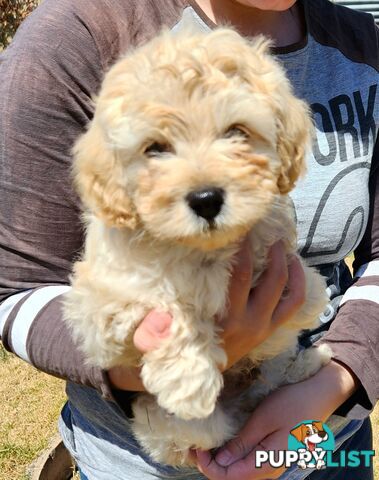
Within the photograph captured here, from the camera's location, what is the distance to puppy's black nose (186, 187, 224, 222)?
74.5 inches

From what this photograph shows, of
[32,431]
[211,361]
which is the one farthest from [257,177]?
[32,431]

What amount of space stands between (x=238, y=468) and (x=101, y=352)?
2.19 feet

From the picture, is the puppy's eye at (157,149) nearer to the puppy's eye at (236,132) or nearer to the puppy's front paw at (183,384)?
the puppy's eye at (236,132)

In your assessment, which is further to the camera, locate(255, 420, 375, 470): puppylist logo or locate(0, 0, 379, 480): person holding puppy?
locate(255, 420, 375, 470): puppylist logo

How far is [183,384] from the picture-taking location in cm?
222

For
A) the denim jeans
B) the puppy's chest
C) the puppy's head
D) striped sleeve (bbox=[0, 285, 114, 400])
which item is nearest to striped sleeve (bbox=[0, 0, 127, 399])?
striped sleeve (bbox=[0, 285, 114, 400])

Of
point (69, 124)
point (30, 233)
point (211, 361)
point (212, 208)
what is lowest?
point (211, 361)

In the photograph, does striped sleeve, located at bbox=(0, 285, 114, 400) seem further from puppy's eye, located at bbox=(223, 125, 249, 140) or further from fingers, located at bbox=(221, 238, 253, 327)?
puppy's eye, located at bbox=(223, 125, 249, 140)

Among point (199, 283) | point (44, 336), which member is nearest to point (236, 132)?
point (199, 283)

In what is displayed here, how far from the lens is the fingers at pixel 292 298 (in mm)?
2334

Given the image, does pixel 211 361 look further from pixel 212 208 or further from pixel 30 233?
pixel 30 233

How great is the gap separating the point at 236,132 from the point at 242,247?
43cm

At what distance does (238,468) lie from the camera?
7.74 feet

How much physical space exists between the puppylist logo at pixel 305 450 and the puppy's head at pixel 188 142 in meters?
0.88
